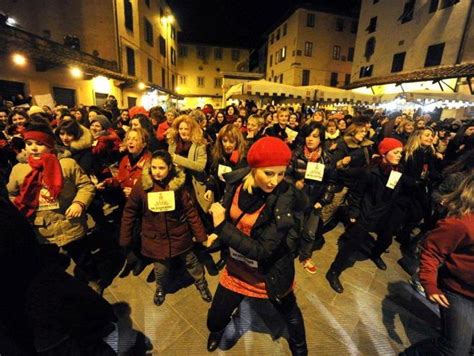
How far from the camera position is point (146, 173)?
271cm

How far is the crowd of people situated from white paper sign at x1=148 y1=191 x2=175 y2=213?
0.04ft

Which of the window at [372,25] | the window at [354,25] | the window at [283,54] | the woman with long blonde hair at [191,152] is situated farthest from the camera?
the window at [283,54]

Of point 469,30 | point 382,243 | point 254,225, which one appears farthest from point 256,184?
point 469,30

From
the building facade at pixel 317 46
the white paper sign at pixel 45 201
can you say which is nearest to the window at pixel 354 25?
the building facade at pixel 317 46

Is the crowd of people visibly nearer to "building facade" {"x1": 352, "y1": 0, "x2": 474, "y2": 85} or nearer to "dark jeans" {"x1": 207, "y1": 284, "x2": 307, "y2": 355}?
"dark jeans" {"x1": 207, "y1": 284, "x2": 307, "y2": 355}

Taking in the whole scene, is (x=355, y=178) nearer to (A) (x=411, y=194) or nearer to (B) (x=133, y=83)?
(A) (x=411, y=194)

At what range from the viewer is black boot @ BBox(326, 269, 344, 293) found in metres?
3.31

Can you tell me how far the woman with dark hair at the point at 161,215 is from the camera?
8.77 feet

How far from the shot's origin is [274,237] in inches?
73.0

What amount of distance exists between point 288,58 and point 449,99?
77.9 ft

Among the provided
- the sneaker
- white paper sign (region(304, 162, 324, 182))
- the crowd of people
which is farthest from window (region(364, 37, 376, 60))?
the sneaker

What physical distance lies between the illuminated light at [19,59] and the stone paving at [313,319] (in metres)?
9.09

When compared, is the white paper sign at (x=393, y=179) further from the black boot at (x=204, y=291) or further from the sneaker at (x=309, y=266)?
the black boot at (x=204, y=291)

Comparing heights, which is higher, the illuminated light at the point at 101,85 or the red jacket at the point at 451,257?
the illuminated light at the point at 101,85
